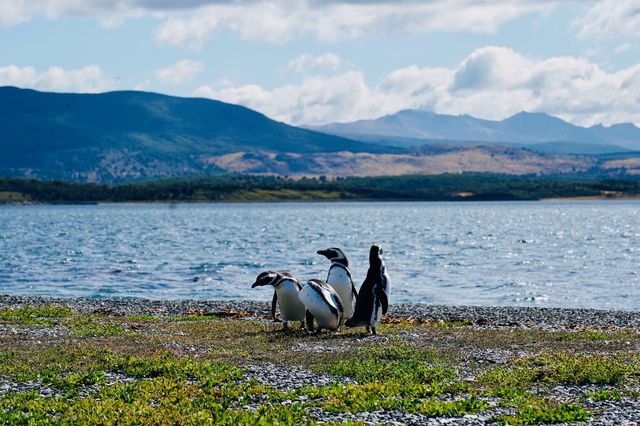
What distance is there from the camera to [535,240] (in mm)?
116250

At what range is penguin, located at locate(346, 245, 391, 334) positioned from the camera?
27.6 metres

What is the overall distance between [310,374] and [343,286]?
9776 millimetres

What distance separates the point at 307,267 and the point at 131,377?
55918 mm

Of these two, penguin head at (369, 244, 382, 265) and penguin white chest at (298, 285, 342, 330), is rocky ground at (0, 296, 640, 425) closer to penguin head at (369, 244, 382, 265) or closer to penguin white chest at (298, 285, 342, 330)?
penguin white chest at (298, 285, 342, 330)

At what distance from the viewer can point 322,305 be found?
27203 millimetres

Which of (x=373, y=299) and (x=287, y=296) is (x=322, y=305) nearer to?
(x=373, y=299)

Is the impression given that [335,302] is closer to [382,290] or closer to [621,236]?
[382,290]

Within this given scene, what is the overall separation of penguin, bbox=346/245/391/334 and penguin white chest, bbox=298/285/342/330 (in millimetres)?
642

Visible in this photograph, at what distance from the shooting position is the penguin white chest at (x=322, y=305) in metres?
27.2

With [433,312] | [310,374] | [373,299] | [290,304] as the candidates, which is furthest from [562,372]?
[433,312]

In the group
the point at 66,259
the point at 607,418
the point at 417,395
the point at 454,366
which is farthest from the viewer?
the point at 66,259

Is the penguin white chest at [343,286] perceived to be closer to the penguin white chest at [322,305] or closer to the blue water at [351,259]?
the penguin white chest at [322,305]

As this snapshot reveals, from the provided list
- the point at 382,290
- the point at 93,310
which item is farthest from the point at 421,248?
the point at 382,290

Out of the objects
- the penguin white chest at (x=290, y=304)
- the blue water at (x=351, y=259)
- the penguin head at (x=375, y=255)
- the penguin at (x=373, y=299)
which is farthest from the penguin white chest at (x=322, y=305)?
the blue water at (x=351, y=259)
